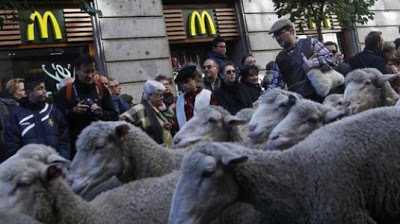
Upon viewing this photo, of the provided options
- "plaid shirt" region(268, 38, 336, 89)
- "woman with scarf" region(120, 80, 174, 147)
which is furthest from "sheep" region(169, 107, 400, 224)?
"woman with scarf" region(120, 80, 174, 147)

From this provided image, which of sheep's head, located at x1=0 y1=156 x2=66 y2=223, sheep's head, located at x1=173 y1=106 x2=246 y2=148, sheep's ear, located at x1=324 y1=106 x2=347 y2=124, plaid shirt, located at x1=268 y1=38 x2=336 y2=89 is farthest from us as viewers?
plaid shirt, located at x1=268 y1=38 x2=336 y2=89

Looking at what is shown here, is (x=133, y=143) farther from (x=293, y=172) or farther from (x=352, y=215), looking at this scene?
(x=352, y=215)

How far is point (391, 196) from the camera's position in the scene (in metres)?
3.43

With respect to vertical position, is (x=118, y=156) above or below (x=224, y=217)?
above

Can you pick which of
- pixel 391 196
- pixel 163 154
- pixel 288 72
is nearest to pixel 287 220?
pixel 391 196

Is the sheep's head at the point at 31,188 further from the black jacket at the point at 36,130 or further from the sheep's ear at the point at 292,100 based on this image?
the black jacket at the point at 36,130

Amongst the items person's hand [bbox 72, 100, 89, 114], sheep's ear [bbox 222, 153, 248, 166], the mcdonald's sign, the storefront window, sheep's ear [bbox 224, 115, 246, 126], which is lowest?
sheep's ear [bbox 222, 153, 248, 166]

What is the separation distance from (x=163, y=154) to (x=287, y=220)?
164 cm

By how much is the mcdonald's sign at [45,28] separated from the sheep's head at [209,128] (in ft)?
21.5

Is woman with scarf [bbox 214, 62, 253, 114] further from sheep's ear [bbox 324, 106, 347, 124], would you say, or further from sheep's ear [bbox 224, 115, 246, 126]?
sheep's ear [bbox 324, 106, 347, 124]

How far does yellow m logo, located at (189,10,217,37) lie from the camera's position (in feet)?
42.3

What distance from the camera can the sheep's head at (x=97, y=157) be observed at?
454cm

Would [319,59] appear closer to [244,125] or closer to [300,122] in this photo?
[244,125]

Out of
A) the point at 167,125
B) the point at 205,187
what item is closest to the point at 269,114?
the point at 205,187
